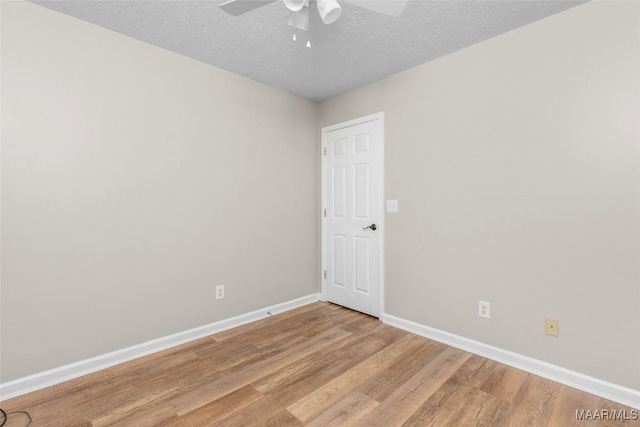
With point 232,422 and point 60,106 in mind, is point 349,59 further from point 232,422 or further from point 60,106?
point 232,422

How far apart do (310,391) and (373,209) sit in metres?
1.79

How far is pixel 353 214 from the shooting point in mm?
3318

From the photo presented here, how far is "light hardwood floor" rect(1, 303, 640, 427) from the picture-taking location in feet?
5.43

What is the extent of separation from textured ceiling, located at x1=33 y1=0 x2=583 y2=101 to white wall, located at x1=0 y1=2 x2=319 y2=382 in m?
0.21

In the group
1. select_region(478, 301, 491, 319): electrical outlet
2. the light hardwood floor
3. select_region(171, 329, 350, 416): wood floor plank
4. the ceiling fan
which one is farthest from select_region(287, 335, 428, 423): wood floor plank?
the ceiling fan

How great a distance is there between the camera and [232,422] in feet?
5.32

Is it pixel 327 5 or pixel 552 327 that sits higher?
pixel 327 5

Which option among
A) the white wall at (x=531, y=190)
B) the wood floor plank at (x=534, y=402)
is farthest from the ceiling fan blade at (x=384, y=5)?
the wood floor plank at (x=534, y=402)

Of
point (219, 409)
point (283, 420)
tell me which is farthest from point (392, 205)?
point (219, 409)

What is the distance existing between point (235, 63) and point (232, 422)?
2692 millimetres

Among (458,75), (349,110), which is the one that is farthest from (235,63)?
(458,75)

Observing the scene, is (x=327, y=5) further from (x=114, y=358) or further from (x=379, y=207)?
(x=114, y=358)

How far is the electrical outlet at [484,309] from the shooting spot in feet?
7.66

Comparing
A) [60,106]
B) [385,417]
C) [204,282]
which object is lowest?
[385,417]
